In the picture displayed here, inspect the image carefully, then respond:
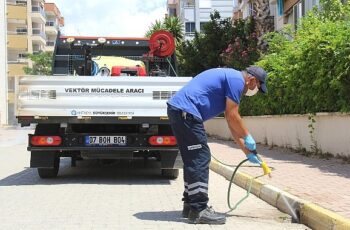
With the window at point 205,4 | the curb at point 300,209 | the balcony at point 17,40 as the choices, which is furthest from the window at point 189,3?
the curb at point 300,209

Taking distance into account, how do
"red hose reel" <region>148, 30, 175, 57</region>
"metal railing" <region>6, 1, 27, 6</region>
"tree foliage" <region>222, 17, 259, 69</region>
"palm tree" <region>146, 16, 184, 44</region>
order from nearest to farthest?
"red hose reel" <region>148, 30, 175, 57</region>, "tree foliage" <region>222, 17, 259, 69</region>, "palm tree" <region>146, 16, 184, 44</region>, "metal railing" <region>6, 1, 27, 6</region>

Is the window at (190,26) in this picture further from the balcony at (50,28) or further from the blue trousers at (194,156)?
the blue trousers at (194,156)

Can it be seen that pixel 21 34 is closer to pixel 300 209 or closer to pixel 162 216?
pixel 162 216

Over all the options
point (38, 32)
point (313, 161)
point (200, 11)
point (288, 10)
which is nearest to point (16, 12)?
point (38, 32)

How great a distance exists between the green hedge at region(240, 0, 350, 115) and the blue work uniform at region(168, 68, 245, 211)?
15.4ft

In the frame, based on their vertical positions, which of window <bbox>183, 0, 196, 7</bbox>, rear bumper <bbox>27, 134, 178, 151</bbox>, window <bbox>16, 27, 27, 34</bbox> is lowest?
rear bumper <bbox>27, 134, 178, 151</bbox>

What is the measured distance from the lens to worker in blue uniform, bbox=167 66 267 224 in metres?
6.65

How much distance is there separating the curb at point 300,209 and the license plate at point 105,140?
2384mm

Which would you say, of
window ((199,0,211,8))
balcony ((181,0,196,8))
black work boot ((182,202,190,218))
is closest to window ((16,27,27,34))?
balcony ((181,0,196,8))

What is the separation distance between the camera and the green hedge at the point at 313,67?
11.3m

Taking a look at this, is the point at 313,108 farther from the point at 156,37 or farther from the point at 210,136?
the point at 210,136

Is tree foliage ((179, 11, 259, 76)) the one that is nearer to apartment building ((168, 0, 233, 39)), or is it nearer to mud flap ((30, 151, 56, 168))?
mud flap ((30, 151, 56, 168))

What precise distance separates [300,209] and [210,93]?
1.80 metres

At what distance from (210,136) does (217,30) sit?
17.5ft
